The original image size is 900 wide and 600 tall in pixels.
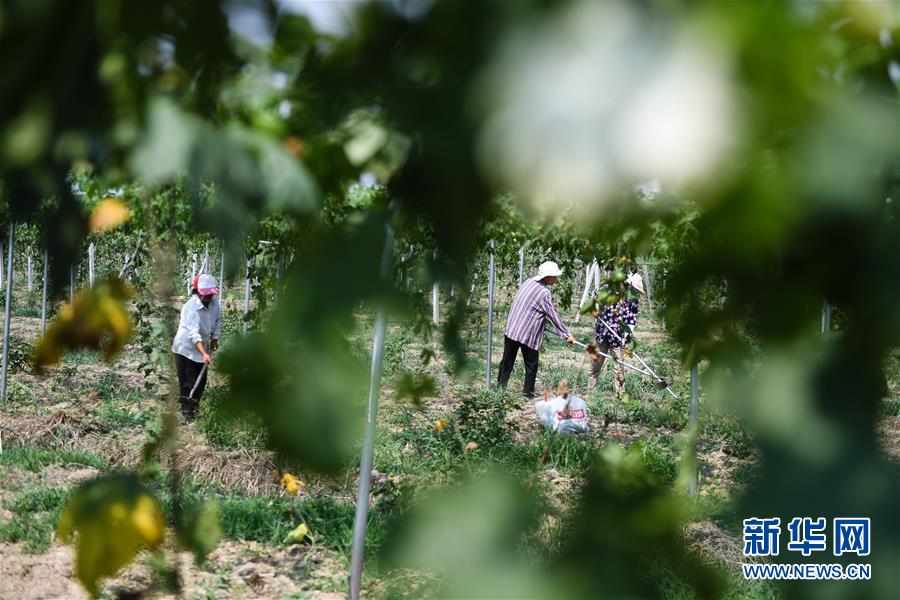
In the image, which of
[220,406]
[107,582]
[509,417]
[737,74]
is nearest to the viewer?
[737,74]

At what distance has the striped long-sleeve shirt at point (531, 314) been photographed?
6.34 metres

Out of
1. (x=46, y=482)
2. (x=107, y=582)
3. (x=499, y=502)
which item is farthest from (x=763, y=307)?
(x=46, y=482)

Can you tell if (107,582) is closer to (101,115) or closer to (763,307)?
(101,115)

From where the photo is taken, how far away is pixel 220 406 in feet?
1.38

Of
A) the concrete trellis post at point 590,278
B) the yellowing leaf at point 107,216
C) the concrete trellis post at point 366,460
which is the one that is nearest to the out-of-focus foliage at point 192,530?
the yellowing leaf at point 107,216

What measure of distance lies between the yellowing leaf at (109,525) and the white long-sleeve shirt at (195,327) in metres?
4.68

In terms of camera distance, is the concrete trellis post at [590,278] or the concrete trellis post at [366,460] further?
the concrete trellis post at [590,278]

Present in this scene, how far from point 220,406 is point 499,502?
0.59 feet

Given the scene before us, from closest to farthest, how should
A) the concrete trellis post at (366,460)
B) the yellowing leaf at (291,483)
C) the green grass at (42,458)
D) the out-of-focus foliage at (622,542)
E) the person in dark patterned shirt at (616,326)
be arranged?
1. the out-of-focus foliage at (622,542)
2. the concrete trellis post at (366,460)
3. the yellowing leaf at (291,483)
4. the green grass at (42,458)
5. the person in dark patterned shirt at (616,326)

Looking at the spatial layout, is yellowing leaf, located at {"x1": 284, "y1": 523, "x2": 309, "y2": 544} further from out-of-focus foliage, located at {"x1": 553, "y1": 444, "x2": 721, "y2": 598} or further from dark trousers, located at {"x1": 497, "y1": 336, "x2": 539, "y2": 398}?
dark trousers, located at {"x1": 497, "y1": 336, "x2": 539, "y2": 398}

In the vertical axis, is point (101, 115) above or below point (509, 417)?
above

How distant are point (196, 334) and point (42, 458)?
123cm

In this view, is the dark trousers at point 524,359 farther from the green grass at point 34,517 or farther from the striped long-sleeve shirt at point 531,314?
the green grass at point 34,517

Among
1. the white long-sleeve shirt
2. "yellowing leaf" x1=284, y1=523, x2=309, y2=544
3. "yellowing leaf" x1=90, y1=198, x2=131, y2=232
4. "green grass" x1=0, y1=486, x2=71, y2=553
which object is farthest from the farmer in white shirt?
"yellowing leaf" x1=90, y1=198, x2=131, y2=232
